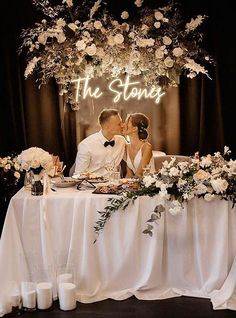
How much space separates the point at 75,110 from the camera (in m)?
5.04

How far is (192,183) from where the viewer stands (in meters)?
3.36

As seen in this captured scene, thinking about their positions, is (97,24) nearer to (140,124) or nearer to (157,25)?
(157,25)

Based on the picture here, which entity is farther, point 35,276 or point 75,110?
point 75,110

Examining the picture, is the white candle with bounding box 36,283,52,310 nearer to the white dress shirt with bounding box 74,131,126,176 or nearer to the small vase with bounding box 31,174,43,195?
the small vase with bounding box 31,174,43,195

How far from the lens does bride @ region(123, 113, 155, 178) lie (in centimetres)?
409

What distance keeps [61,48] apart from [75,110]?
98 cm

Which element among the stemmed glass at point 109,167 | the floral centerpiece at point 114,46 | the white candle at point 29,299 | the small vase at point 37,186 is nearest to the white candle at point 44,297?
the white candle at point 29,299

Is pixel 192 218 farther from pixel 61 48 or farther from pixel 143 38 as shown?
pixel 61 48

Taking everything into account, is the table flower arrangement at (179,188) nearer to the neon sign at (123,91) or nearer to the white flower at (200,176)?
the white flower at (200,176)

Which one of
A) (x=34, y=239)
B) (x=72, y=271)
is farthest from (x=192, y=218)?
(x=34, y=239)

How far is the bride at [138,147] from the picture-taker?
13.4ft

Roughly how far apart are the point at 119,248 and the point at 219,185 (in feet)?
2.97

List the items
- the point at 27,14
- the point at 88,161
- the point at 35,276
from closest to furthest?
the point at 35,276, the point at 88,161, the point at 27,14

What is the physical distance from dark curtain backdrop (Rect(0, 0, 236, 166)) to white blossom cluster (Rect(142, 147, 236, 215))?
1.74 meters
